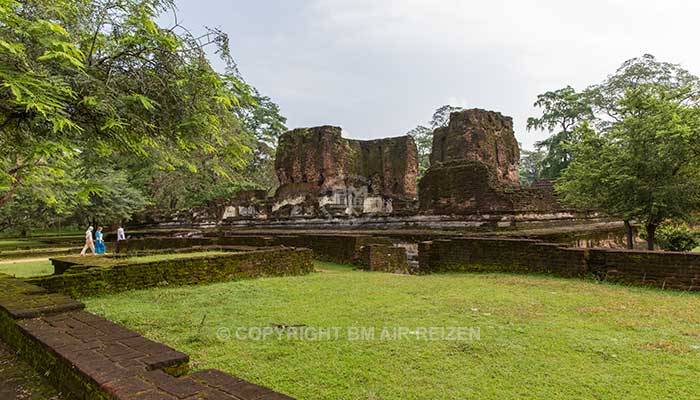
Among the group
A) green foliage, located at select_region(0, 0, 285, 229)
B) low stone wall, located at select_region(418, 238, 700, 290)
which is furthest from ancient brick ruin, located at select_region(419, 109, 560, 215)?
green foliage, located at select_region(0, 0, 285, 229)

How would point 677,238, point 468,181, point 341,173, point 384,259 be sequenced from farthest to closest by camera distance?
point 341,173 → point 468,181 → point 677,238 → point 384,259

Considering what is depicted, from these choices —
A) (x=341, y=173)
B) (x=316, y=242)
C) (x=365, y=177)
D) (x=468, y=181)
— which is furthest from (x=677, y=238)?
(x=365, y=177)

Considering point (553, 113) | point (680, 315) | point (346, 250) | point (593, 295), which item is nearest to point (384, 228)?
point (346, 250)

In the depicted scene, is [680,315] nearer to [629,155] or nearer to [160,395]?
[160,395]

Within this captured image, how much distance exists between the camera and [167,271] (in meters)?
6.21

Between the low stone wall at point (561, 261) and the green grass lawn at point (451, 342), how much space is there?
42cm

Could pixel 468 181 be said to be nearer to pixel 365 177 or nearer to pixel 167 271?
pixel 167 271

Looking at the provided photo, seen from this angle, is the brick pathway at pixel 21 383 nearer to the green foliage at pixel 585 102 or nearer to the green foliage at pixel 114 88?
the green foliage at pixel 114 88

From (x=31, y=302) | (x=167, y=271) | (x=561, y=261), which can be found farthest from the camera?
(x=561, y=261)

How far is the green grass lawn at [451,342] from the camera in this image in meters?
2.49

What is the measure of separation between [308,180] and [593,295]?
1743 cm

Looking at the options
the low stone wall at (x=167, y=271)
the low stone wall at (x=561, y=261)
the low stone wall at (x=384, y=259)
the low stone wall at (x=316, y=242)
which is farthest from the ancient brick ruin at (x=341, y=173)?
the low stone wall at (x=167, y=271)

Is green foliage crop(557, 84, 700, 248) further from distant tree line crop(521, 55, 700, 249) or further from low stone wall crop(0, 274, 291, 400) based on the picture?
low stone wall crop(0, 274, 291, 400)

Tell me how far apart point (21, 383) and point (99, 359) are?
0.78 m
